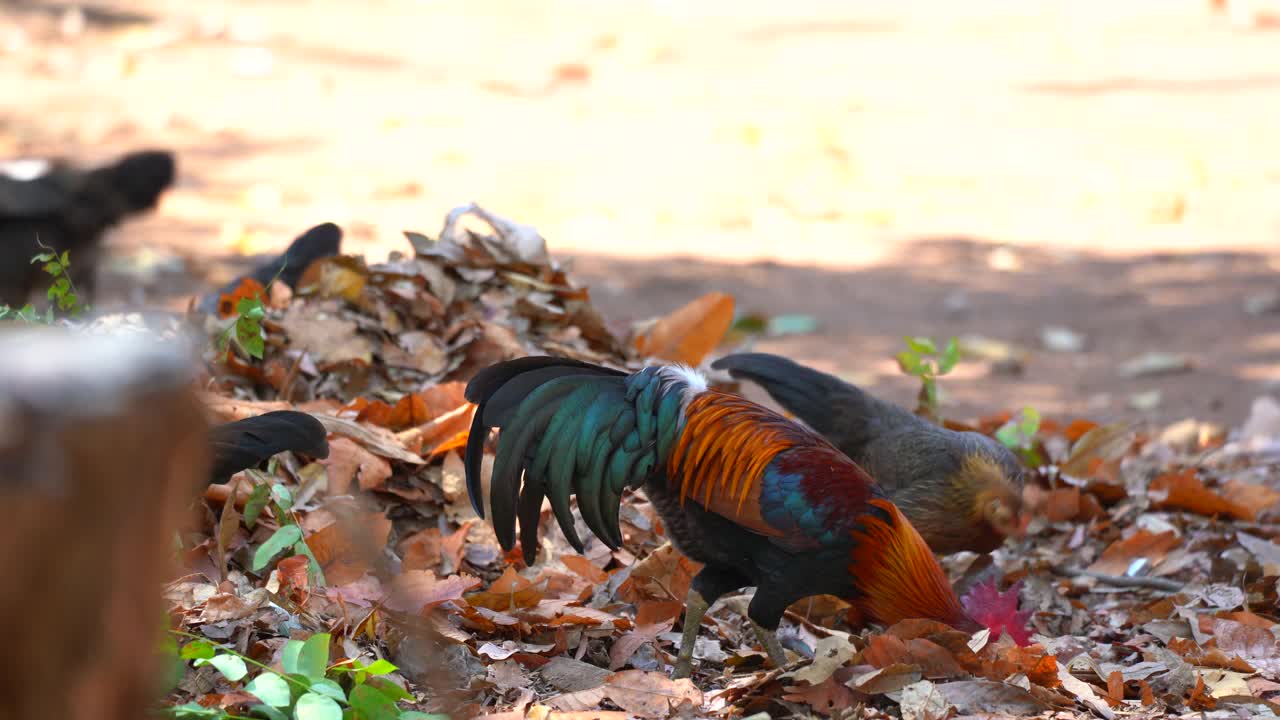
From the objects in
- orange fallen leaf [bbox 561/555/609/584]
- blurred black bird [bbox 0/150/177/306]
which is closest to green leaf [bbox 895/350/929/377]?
orange fallen leaf [bbox 561/555/609/584]

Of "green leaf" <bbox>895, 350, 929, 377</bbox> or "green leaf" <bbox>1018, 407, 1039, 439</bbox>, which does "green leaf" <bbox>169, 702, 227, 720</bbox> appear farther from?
"green leaf" <bbox>1018, 407, 1039, 439</bbox>

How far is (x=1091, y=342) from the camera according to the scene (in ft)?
24.1

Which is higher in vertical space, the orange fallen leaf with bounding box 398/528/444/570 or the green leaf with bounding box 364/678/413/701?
the green leaf with bounding box 364/678/413/701

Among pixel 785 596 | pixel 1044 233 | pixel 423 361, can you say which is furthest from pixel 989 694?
pixel 1044 233

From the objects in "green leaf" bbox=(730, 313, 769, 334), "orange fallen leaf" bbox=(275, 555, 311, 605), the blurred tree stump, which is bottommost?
"green leaf" bbox=(730, 313, 769, 334)

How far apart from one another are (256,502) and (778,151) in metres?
7.46

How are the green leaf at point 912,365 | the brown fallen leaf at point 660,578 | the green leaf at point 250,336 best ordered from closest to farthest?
the green leaf at point 250,336 < the brown fallen leaf at point 660,578 < the green leaf at point 912,365

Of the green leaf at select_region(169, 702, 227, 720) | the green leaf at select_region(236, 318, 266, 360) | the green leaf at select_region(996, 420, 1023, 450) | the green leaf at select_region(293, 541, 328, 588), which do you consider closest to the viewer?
the green leaf at select_region(169, 702, 227, 720)

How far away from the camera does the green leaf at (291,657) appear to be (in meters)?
2.64

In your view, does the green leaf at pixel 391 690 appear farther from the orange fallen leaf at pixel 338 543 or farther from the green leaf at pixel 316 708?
the orange fallen leaf at pixel 338 543

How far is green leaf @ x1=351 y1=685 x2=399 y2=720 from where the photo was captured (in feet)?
8.50

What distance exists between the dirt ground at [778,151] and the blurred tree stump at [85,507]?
17.5 feet

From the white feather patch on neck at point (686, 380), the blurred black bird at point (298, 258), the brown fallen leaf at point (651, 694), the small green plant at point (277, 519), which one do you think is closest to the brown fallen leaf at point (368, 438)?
the small green plant at point (277, 519)

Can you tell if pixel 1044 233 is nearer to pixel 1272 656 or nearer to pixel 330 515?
pixel 1272 656
